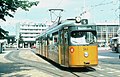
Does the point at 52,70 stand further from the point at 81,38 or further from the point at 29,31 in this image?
the point at 29,31

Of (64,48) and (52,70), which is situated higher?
(64,48)

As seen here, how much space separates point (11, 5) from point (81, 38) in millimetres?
5552

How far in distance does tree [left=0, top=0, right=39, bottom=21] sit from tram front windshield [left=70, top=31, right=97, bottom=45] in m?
4.06

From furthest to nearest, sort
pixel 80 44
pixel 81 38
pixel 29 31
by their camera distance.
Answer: pixel 29 31
pixel 81 38
pixel 80 44

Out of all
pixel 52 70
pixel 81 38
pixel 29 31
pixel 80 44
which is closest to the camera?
pixel 80 44

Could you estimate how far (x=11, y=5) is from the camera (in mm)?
17469

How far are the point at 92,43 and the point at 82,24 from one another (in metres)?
1.35

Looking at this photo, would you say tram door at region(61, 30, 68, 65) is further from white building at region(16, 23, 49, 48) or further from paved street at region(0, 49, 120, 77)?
white building at region(16, 23, 49, 48)

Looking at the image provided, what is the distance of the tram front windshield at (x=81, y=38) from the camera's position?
21.2 m

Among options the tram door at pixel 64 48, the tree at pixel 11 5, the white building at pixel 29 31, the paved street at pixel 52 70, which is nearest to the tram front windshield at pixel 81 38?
the tram door at pixel 64 48

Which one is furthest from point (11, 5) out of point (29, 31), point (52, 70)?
point (29, 31)

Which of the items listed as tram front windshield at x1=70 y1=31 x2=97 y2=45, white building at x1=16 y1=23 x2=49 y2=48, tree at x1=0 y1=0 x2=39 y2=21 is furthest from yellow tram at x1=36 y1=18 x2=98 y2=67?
white building at x1=16 y1=23 x2=49 y2=48

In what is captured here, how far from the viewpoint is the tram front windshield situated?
2116 centimetres

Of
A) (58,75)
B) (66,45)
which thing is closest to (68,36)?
(66,45)
